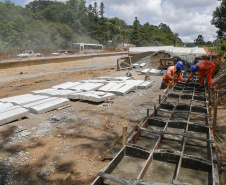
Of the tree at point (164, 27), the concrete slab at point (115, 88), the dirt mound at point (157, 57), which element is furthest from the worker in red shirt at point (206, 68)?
the tree at point (164, 27)

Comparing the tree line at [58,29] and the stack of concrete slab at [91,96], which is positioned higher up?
the tree line at [58,29]

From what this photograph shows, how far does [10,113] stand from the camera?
6.21 m

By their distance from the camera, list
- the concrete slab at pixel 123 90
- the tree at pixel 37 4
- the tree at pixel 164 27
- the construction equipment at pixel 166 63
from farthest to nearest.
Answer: the tree at pixel 164 27
the tree at pixel 37 4
the construction equipment at pixel 166 63
the concrete slab at pixel 123 90

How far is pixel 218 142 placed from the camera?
16.5ft

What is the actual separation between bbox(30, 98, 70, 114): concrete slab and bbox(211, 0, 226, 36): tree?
34.1 metres

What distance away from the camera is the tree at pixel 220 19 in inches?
1274

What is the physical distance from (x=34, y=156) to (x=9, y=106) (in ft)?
10.6

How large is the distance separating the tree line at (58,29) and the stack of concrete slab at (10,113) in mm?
38020

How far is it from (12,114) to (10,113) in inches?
4.9

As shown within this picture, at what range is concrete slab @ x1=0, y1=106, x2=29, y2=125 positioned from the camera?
589 cm

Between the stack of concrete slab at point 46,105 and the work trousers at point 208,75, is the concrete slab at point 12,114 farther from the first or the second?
the work trousers at point 208,75

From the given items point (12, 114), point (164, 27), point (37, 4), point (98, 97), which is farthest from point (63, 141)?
point (164, 27)

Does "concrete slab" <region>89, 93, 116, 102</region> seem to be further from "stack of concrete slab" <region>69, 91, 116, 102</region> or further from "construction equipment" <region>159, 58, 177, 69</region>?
"construction equipment" <region>159, 58, 177, 69</region>

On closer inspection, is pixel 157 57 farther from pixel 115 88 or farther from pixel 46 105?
pixel 46 105
